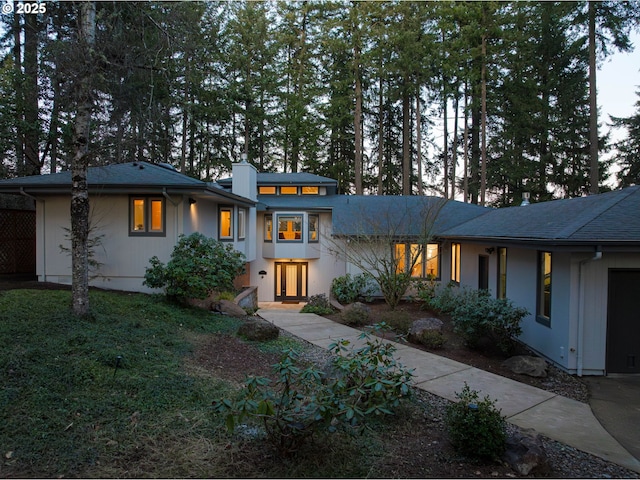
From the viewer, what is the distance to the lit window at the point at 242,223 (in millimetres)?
13666

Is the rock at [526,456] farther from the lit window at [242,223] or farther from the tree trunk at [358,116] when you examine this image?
the tree trunk at [358,116]

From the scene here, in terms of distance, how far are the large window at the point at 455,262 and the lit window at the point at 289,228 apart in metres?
6.49

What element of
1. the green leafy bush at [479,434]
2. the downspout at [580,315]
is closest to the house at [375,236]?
the downspout at [580,315]

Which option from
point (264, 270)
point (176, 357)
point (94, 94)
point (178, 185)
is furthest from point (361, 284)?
point (94, 94)

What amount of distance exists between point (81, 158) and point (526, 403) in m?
7.57

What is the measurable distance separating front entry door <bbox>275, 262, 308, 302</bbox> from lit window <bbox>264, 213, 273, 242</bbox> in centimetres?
132

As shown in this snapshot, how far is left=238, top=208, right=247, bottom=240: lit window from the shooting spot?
1367 cm

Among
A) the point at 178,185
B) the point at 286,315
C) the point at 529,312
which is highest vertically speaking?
the point at 178,185

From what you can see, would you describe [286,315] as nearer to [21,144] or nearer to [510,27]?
[21,144]

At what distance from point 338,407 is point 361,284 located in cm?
1090

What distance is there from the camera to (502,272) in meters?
9.98

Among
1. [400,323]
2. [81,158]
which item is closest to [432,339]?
[400,323]

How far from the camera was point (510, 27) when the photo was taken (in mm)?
19625

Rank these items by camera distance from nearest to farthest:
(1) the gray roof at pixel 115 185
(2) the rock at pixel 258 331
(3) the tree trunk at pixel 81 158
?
(3) the tree trunk at pixel 81 158 → (2) the rock at pixel 258 331 → (1) the gray roof at pixel 115 185
